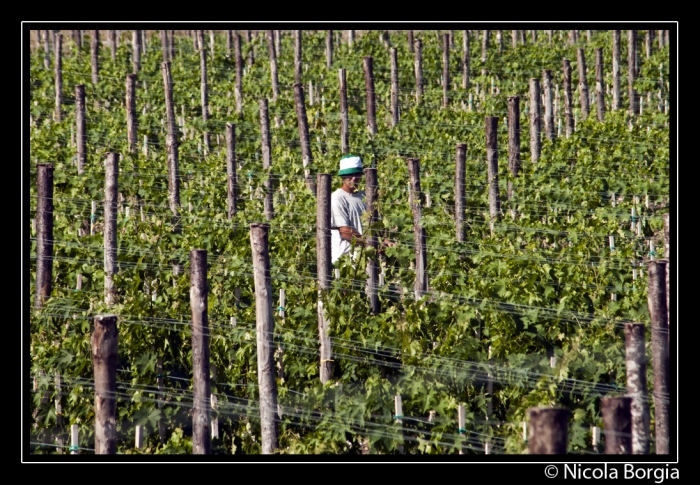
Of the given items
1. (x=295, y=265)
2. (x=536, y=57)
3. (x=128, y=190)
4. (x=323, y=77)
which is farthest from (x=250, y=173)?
(x=536, y=57)

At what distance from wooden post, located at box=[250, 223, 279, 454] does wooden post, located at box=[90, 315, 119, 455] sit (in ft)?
3.38

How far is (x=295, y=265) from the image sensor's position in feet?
27.2

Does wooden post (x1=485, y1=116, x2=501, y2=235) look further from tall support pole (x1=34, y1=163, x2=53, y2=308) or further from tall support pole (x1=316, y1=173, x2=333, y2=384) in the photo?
tall support pole (x1=34, y1=163, x2=53, y2=308)

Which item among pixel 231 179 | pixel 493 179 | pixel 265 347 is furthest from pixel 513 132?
pixel 265 347

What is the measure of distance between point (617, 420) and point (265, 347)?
91.0 inches

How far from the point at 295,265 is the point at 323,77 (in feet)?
42.7

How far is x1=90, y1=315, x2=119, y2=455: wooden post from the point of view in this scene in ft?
16.3

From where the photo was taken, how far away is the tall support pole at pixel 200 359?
17.5ft

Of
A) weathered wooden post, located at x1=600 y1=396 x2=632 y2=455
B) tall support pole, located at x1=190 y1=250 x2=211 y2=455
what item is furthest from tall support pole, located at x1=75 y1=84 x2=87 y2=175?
weathered wooden post, located at x1=600 y1=396 x2=632 y2=455

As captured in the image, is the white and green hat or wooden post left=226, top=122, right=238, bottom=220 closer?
the white and green hat

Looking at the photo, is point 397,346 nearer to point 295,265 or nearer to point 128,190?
point 295,265

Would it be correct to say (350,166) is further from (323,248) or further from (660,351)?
(660,351)

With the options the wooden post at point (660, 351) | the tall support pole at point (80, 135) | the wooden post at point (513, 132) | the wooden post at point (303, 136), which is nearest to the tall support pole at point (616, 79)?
the wooden post at point (513, 132)

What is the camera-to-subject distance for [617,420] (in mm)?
4336
